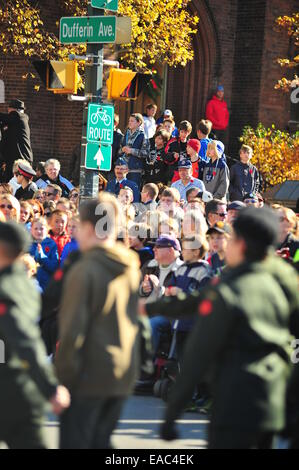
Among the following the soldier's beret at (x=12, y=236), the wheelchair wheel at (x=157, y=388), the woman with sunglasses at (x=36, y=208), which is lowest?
the wheelchair wheel at (x=157, y=388)

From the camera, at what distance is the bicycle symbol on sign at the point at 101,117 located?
12.6m

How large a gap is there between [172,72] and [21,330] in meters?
21.2

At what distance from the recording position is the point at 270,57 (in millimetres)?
25953

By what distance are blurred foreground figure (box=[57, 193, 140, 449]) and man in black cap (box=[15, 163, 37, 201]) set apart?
9778 millimetres

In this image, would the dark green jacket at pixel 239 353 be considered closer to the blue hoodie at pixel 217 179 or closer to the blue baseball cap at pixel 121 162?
the blue hoodie at pixel 217 179

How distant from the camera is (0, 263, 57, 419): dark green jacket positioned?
5504 mm

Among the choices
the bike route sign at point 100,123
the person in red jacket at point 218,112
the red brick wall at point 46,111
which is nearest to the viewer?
Answer: the bike route sign at point 100,123

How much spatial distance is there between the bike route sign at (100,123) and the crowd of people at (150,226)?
84cm

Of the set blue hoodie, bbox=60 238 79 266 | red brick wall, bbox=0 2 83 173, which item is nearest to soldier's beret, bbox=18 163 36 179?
blue hoodie, bbox=60 238 79 266

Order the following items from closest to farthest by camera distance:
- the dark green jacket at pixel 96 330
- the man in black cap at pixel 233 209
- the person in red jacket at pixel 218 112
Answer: the dark green jacket at pixel 96 330 → the man in black cap at pixel 233 209 → the person in red jacket at pixel 218 112

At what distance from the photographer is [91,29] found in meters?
12.4

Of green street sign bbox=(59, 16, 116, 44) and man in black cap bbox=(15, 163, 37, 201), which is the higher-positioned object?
green street sign bbox=(59, 16, 116, 44)

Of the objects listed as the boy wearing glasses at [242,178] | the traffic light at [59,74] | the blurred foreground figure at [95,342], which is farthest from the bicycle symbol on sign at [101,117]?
the blurred foreground figure at [95,342]

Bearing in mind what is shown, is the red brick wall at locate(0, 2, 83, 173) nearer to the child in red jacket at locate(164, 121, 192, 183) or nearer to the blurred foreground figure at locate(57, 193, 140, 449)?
the child in red jacket at locate(164, 121, 192, 183)
